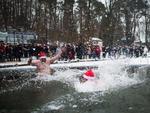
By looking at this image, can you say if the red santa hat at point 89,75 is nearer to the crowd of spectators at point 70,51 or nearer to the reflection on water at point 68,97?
the reflection on water at point 68,97

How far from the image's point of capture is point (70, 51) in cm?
3766

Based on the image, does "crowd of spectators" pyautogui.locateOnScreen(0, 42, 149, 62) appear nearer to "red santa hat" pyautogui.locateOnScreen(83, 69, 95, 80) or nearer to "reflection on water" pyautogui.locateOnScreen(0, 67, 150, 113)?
"reflection on water" pyautogui.locateOnScreen(0, 67, 150, 113)

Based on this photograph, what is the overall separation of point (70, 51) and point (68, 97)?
20617mm

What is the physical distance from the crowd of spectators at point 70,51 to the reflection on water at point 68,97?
35.9 feet

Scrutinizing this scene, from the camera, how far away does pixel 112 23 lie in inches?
3027

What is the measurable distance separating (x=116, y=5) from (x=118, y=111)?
202 feet

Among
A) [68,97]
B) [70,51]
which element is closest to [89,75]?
[68,97]

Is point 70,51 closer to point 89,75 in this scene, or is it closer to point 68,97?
point 89,75

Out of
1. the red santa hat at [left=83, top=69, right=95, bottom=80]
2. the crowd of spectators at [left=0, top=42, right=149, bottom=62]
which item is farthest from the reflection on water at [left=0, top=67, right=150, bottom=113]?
the crowd of spectators at [left=0, top=42, right=149, bottom=62]

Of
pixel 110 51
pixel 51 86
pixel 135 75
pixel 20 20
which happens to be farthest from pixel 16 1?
pixel 51 86

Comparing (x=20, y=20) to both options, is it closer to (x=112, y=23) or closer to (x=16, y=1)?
(x=16, y=1)

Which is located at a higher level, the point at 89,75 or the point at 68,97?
the point at 89,75

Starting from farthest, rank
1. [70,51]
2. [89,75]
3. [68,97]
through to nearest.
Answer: [70,51] → [89,75] → [68,97]

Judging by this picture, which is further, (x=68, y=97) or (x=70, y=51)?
(x=70, y=51)
